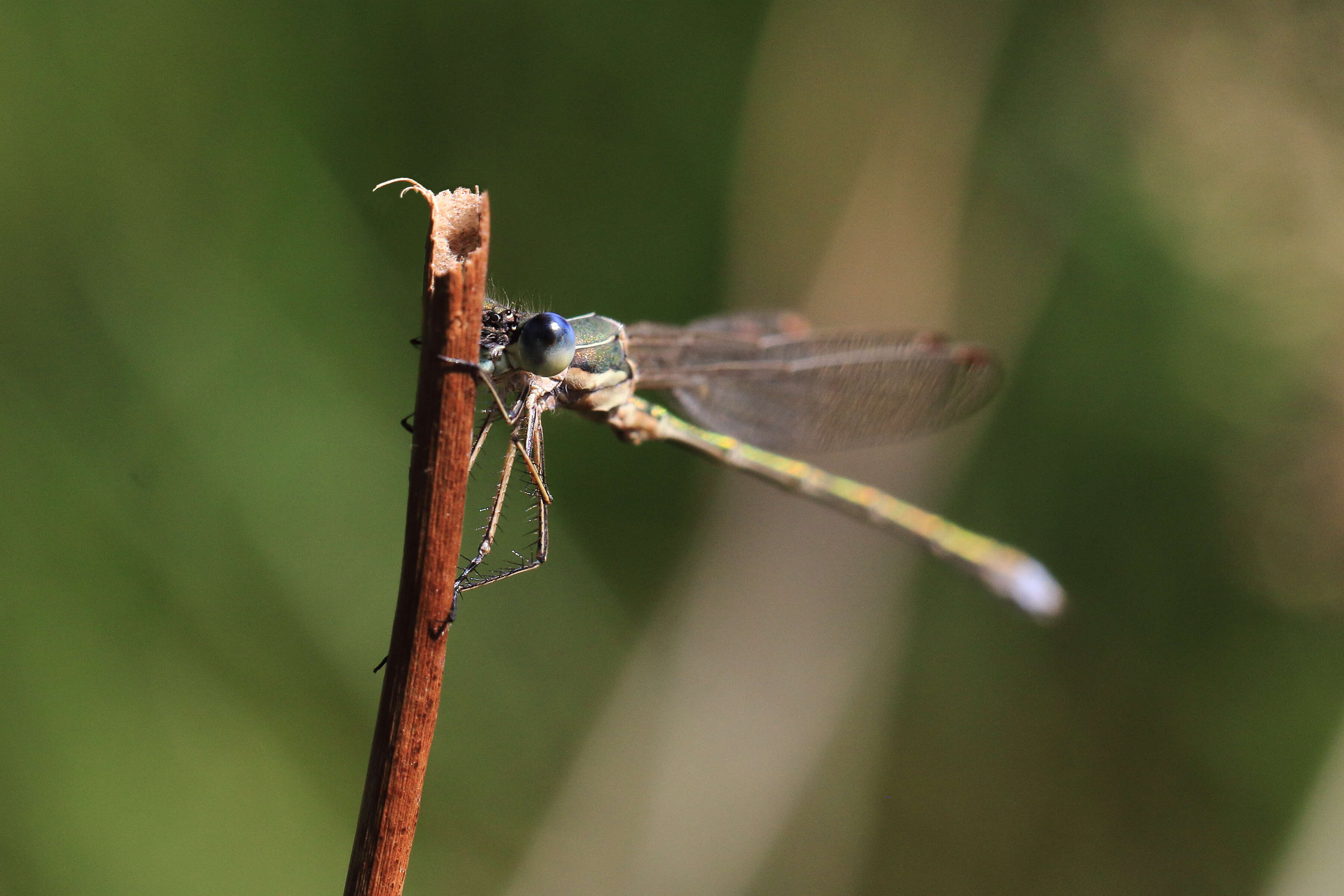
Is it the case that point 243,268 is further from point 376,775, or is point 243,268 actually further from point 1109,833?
point 1109,833

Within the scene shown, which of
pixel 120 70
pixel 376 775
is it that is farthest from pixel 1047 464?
pixel 120 70

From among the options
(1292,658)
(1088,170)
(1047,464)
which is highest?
(1088,170)

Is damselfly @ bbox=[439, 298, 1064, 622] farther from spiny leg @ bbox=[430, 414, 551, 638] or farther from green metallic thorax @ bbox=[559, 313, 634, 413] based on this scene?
spiny leg @ bbox=[430, 414, 551, 638]

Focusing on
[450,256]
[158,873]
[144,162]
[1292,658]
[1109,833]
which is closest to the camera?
[450,256]

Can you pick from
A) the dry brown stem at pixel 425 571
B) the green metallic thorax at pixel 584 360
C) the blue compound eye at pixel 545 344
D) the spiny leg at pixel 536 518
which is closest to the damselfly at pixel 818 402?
the green metallic thorax at pixel 584 360

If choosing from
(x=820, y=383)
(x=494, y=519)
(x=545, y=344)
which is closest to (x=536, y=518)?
(x=494, y=519)

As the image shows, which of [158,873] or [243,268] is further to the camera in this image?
[243,268]

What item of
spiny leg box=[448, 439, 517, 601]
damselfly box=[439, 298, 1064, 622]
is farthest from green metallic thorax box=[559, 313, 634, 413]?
spiny leg box=[448, 439, 517, 601]

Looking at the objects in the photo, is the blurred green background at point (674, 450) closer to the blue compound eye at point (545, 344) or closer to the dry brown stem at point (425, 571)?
the blue compound eye at point (545, 344)
